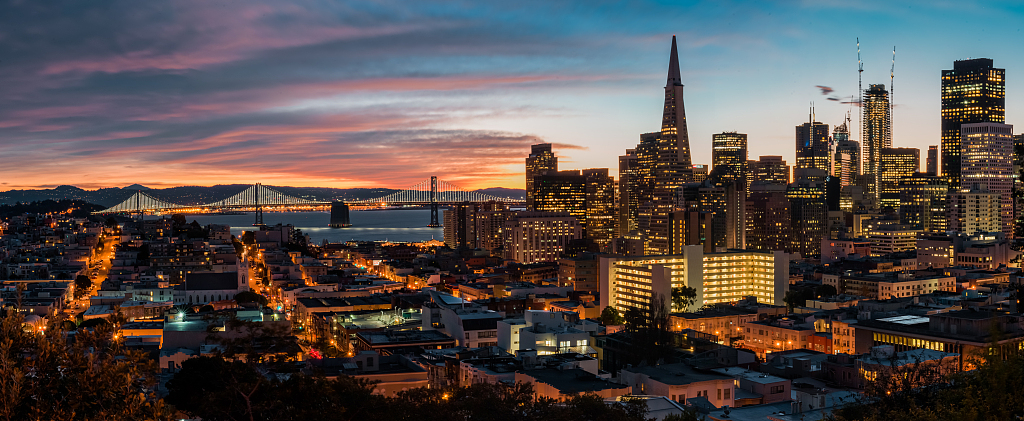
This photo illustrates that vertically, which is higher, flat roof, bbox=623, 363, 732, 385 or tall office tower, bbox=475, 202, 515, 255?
tall office tower, bbox=475, 202, 515, 255

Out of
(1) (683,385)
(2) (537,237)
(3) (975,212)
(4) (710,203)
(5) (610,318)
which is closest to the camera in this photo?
(1) (683,385)

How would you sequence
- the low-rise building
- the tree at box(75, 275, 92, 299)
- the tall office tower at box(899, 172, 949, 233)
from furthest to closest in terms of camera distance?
the tall office tower at box(899, 172, 949, 233)
the tree at box(75, 275, 92, 299)
the low-rise building

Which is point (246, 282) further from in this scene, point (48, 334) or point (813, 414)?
point (48, 334)

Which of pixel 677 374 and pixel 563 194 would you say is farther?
pixel 563 194

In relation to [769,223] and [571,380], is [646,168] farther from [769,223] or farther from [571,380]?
[571,380]

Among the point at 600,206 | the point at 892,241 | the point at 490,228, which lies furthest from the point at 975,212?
the point at 490,228

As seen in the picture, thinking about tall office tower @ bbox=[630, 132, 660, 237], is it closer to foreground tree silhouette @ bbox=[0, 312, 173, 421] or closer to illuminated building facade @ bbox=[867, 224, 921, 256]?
illuminated building facade @ bbox=[867, 224, 921, 256]

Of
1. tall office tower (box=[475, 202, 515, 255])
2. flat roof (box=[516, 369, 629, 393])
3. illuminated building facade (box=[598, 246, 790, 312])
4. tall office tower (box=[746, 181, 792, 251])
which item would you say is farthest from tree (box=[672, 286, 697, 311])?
tall office tower (box=[475, 202, 515, 255])
